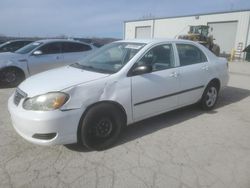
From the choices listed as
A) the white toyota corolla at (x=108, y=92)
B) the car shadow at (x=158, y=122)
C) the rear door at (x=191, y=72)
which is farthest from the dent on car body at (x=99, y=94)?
the rear door at (x=191, y=72)

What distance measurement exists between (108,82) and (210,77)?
2592 millimetres

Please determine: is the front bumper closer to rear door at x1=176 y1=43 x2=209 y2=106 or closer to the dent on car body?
the dent on car body

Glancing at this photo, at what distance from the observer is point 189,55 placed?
459 cm

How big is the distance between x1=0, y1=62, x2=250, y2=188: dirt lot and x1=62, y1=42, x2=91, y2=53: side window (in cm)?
418

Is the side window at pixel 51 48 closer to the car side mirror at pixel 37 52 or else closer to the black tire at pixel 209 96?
the car side mirror at pixel 37 52

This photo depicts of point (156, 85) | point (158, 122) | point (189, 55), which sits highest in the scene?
point (189, 55)

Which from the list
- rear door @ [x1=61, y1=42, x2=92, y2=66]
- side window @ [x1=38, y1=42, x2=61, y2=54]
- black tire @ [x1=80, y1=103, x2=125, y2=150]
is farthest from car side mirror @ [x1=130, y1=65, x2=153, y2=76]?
side window @ [x1=38, y1=42, x2=61, y2=54]

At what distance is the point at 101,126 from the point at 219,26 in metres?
24.8

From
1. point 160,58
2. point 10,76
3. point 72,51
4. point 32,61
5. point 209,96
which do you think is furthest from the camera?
point 72,51

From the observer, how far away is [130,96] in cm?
349

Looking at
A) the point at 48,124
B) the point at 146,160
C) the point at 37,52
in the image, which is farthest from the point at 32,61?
the point at 146,160

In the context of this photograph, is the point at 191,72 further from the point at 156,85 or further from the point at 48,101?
the point at 48,101

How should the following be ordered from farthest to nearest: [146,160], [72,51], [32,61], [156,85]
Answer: [72,51] < [32,61] < [156,85] < [146,160]

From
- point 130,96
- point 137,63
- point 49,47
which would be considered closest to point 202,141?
point 130,96
